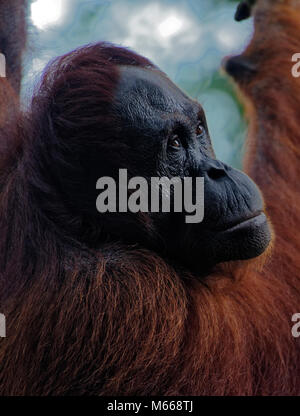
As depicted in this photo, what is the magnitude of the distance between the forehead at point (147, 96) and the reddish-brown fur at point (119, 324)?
36cm

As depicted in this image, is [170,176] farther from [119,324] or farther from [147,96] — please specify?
[119,324]

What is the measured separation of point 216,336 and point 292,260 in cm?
65

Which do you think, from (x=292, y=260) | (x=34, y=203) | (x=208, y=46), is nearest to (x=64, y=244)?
(x=34, y=203)

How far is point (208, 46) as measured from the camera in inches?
121

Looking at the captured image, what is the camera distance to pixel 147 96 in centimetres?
156

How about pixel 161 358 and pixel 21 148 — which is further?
pixel 21 148

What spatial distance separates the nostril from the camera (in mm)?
1546

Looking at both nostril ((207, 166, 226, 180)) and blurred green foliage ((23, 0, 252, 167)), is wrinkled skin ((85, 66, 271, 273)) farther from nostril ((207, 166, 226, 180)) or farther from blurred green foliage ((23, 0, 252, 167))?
blurred green foliage ((23, 0, 252, 167))

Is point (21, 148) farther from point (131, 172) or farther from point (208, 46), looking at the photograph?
point (208, 46)

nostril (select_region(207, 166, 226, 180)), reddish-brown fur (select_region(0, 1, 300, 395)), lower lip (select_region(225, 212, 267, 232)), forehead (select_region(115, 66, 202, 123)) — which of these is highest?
forehead (select_region(115, 66, 202, 123))

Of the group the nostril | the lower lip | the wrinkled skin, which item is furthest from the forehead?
the lower lip

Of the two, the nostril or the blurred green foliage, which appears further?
the blurred green foliage

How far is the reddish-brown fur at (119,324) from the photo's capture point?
142cm

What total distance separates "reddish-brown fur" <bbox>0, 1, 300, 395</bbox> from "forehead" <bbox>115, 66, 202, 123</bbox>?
1.18ft
